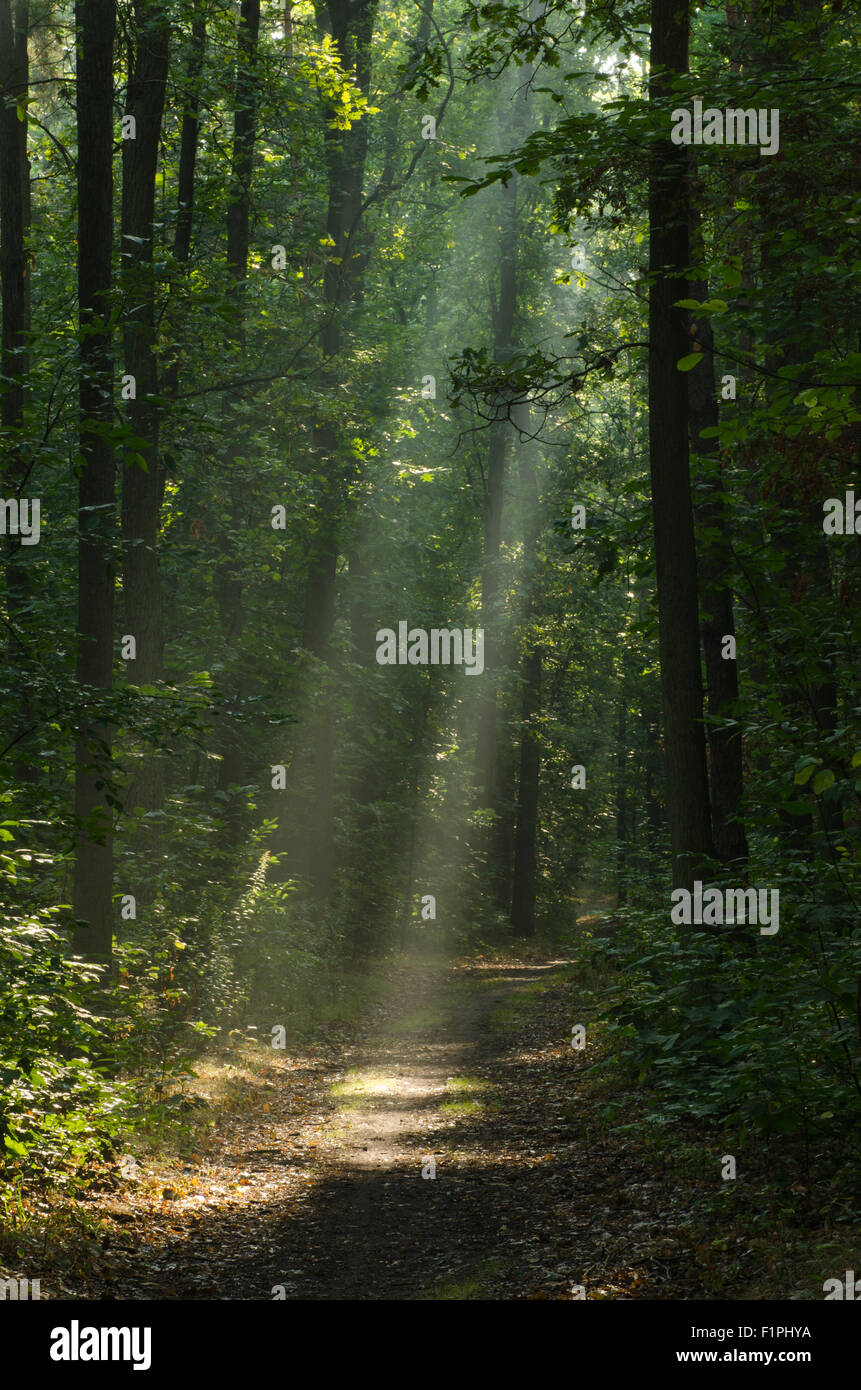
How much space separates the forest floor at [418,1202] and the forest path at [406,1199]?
2 cm

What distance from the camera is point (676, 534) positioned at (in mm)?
9016

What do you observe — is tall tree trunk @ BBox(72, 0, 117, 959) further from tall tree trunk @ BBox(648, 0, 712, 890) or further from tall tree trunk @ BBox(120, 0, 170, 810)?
tall tree trunk @ BBox(648, 0, 712, 890)

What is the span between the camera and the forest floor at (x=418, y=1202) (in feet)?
19.8

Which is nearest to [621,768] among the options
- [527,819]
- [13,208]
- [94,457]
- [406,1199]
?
[527,819]

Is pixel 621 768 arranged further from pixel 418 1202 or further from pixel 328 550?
pixel 418 1202

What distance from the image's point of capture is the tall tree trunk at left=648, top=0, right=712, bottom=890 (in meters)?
9.02

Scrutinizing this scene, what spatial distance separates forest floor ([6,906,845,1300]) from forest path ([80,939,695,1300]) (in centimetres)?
2

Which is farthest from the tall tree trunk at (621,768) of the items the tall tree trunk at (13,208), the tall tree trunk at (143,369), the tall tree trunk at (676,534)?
the tall tree trunk at (676,534)

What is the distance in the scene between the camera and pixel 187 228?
1352cm

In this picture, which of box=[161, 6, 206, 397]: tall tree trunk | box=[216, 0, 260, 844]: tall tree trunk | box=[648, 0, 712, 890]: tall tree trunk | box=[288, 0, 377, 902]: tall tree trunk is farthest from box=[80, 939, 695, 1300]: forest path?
box=[161, 6, 206, 397]: tall tree trunk

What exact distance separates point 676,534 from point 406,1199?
18.0 feet

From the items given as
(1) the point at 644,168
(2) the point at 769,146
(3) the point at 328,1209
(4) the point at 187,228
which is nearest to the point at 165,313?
(4) the point at 187,228

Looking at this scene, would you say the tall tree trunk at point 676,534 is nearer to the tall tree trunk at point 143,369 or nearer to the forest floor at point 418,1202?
the forest floor at point 418,1202
